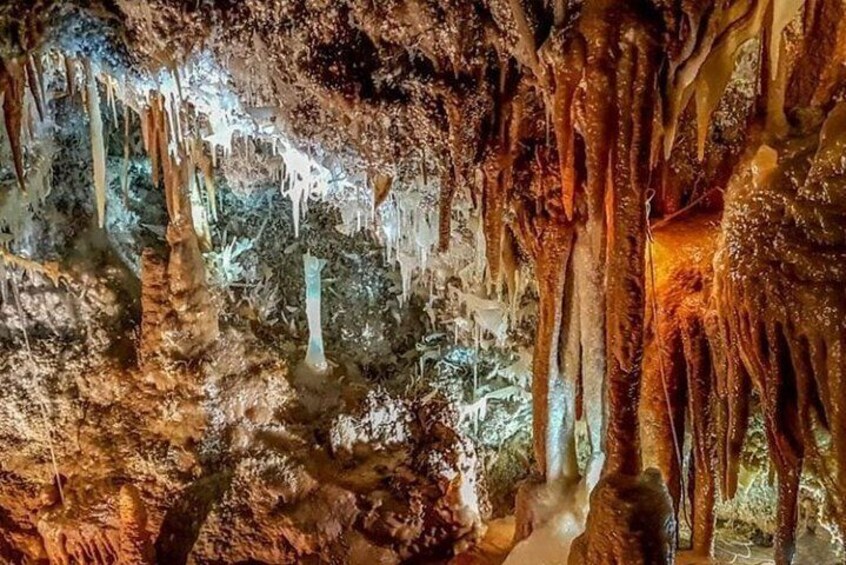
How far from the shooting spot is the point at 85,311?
6.11 metres

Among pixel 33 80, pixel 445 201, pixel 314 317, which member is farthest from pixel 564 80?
pixel 314 317

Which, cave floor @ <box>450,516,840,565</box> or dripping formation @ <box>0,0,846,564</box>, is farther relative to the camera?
cave floor @ <box>450,516,840,565</box>

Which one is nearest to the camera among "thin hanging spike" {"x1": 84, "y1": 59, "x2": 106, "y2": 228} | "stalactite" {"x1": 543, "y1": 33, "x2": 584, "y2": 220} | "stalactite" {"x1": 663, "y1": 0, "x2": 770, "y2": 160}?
"stalactite" {"x1": 663, "y1": 0, "x2": 770, "y2": 160}

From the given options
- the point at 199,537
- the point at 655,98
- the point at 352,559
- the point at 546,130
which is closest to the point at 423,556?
the point at 352,559

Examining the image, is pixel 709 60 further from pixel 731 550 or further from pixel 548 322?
pixel 731 550

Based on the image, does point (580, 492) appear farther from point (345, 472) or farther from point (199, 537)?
point (199, 537)

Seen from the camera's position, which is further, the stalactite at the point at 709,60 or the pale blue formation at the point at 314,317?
the pale blue formation at the point at 314,317

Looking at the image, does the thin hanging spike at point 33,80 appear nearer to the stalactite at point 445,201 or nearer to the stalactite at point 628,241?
the stalactite at point 445,201

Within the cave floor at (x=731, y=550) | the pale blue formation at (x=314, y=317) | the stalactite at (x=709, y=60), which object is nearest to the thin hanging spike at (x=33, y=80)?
the stalactite at (x=709, y=60)

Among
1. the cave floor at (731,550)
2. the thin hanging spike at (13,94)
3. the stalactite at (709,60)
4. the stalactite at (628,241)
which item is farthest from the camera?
the cave floor at (731,550)

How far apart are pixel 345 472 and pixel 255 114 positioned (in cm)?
304

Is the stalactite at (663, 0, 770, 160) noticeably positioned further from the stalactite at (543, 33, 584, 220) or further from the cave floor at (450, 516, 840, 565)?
the cave floor at (450, 516, 840, 565)

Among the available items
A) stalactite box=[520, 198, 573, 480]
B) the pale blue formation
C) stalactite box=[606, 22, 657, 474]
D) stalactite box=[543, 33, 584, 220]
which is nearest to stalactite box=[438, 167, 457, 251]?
stalactite box=[520, 198, 573, 480]

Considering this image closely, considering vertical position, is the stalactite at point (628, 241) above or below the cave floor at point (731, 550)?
above
